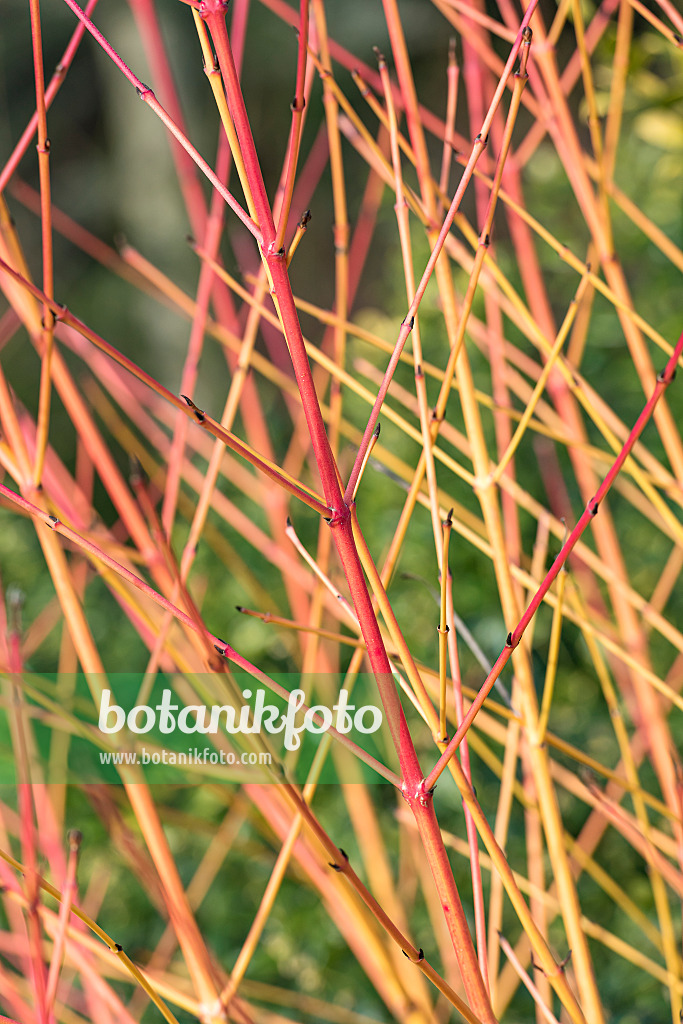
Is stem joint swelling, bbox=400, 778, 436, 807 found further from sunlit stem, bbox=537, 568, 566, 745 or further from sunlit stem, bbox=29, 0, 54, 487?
sunlit stem, bbox=29, 0, 54, 487

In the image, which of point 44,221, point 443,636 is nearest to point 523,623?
point 443,636

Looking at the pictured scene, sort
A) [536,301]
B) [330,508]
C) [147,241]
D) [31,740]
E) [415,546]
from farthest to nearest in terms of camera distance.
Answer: [147,241] → [415,546] → [31,740] → [536,301] → [330,508]

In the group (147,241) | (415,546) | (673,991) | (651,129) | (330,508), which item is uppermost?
(147,241)

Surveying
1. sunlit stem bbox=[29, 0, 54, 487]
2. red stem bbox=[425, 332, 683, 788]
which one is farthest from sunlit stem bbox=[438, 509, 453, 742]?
sunlit stem bbox=[29, 0, 54, 487]

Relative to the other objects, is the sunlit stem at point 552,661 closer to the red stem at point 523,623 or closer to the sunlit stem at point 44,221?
the red stem at point 523,623

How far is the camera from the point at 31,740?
0.85m

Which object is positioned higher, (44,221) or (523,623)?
(44,221)

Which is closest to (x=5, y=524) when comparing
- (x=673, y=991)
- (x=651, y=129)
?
(x=651, y=129)

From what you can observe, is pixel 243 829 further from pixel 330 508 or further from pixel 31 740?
pixel 330 508

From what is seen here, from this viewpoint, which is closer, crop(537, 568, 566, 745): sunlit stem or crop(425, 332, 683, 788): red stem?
crop(425, 332, 683, 788): red stem

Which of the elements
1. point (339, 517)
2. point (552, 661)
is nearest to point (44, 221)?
point (339, 517)

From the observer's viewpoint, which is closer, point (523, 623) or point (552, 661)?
point (523, 623)

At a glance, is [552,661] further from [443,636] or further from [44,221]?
[44,221]

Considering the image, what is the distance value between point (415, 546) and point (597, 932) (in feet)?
2.45
